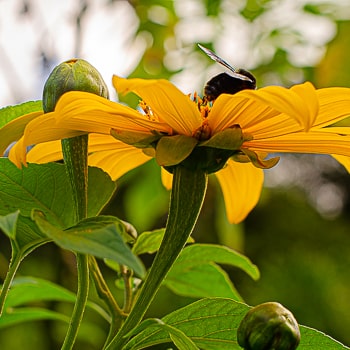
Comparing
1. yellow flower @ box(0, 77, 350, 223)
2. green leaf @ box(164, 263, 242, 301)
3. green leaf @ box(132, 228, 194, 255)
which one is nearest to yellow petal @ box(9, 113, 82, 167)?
yellow flower @ box(0, 77, 350, 223)

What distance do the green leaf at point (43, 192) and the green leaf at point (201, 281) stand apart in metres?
0.18

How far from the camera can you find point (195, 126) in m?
0.42

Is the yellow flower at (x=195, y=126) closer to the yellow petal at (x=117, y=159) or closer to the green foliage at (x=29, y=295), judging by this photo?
the yellow petal at (x=117, y=159)

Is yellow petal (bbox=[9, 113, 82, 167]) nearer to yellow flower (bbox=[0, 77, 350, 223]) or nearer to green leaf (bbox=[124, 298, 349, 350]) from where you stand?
yellow flower (bbox=[0, 77, 350, 223])

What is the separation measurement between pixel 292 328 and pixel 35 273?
181 cm

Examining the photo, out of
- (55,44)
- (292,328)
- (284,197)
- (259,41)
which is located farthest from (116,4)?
(284,197)

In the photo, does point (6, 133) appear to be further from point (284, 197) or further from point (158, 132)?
point (284, 197)

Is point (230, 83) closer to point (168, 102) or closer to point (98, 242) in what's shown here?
point (168, 102)

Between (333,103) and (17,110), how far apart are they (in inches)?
8.0

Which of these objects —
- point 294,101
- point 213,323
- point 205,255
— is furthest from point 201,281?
point 294,101

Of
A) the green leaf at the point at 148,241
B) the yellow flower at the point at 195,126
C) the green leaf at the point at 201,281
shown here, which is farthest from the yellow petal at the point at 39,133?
the green leaf at the point at 201,281

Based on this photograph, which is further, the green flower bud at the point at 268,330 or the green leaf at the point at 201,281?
the green leaf at the point at 201,281

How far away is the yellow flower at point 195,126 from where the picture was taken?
356 millimetres

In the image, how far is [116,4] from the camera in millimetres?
1348
